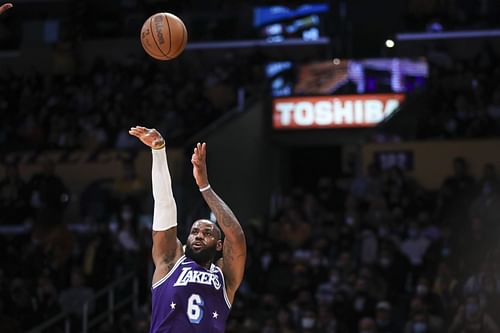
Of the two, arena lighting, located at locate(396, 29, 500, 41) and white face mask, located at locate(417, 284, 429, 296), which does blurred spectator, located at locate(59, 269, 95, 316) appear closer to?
white face mask, located at locate(417, 284, 429, 296)

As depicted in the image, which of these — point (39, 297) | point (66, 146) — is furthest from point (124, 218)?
point (66, 146)

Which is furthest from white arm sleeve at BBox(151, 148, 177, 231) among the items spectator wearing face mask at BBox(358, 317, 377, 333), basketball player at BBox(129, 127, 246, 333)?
spectator wearing face mask at BBox(358, 317, 377, 333)

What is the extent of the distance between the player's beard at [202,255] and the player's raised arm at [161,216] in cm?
12

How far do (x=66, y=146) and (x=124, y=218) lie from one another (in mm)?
3898

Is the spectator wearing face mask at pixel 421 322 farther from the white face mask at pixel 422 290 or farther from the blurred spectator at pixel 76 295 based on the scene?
the blurred spectator at pixel 76 295

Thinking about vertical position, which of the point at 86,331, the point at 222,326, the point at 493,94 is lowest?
the point at 86,331

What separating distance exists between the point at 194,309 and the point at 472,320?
22.2 ft

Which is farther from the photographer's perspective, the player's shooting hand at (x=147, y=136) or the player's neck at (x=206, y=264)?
the player's neck at (x=206, y=264)

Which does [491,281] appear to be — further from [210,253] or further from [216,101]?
[216,101]

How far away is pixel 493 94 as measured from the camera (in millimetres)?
20500

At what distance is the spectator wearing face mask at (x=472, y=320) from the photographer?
46.0ft

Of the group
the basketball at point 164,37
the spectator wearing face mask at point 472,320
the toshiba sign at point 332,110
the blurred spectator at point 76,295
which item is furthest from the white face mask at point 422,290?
the toshiba sign at point 332,110

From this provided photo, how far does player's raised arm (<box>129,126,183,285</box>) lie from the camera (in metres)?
8.38

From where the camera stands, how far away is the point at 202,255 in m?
8.49
